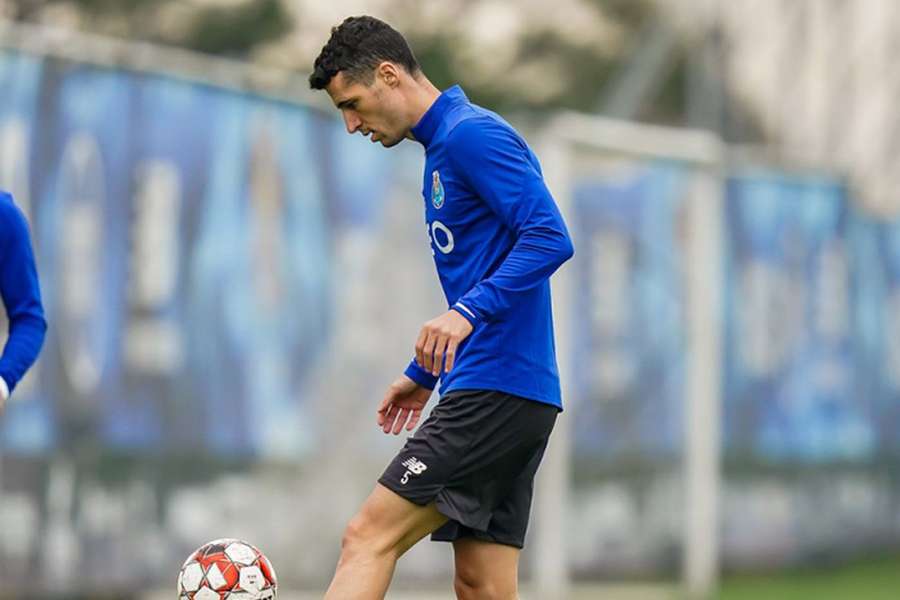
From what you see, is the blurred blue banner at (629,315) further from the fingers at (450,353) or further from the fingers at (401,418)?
the fingers at (450,353)

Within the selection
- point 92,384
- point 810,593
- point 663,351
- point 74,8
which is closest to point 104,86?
point 92,384

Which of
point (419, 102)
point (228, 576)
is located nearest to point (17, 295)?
point (228, 576)

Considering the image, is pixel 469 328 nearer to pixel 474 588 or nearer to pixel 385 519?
pixel 385 519

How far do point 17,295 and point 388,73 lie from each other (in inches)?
61.2

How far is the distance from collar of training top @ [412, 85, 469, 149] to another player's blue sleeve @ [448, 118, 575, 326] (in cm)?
15

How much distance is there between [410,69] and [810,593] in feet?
30.7

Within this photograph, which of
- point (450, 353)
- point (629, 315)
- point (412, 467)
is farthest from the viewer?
point (629, 315)

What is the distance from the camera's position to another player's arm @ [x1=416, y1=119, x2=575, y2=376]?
589cm

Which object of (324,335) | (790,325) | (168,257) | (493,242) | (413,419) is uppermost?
(790,325)

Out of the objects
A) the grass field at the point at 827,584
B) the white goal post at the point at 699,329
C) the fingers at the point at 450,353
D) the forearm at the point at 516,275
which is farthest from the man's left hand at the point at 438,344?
the grass field at the point at 827,584

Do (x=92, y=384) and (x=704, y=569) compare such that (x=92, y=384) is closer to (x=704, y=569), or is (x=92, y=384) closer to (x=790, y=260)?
(x=704, y=569)

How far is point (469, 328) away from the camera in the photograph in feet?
19.0

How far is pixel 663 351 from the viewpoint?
45.9 ft

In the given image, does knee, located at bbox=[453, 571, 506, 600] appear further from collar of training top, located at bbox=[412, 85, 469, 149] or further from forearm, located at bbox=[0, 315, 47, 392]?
forearm, located at bbox=[0, 315, 47, 392]
